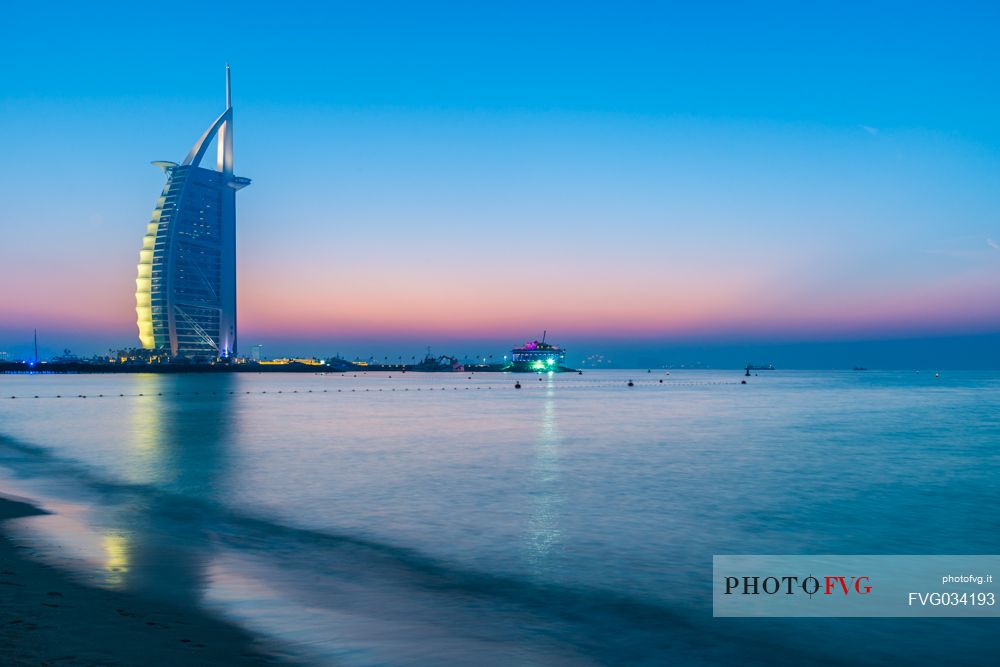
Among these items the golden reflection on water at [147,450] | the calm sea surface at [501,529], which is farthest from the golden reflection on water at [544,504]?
the golden reflection on water at [147,450]

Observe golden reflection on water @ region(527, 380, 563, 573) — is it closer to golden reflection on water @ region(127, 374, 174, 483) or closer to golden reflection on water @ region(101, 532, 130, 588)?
golden reflection on water @ region(101, 532, 130, 588)

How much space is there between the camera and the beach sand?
8367mm

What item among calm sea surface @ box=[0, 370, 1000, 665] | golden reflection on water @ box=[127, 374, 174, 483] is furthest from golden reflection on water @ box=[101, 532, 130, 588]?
golden reflection on water @ box=[127, 374, 174, 483]

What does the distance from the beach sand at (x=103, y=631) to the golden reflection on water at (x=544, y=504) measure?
22.5 ft

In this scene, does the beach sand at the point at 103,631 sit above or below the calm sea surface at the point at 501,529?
above

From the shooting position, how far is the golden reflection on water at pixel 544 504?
16.4 metres

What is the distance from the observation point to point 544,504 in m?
22.6

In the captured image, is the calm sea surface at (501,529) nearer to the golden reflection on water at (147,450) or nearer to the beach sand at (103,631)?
the golden reflection on water at (147,450)

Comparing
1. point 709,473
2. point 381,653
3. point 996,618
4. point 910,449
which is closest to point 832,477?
point 709,473

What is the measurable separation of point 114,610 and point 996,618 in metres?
13.4

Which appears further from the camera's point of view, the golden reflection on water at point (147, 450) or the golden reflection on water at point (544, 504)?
the golden reflection on water at point (147, 450)

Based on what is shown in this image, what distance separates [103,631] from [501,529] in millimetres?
10944

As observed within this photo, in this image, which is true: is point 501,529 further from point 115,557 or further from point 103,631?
point 103,631

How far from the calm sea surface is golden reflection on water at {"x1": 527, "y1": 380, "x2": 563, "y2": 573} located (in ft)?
0.34
